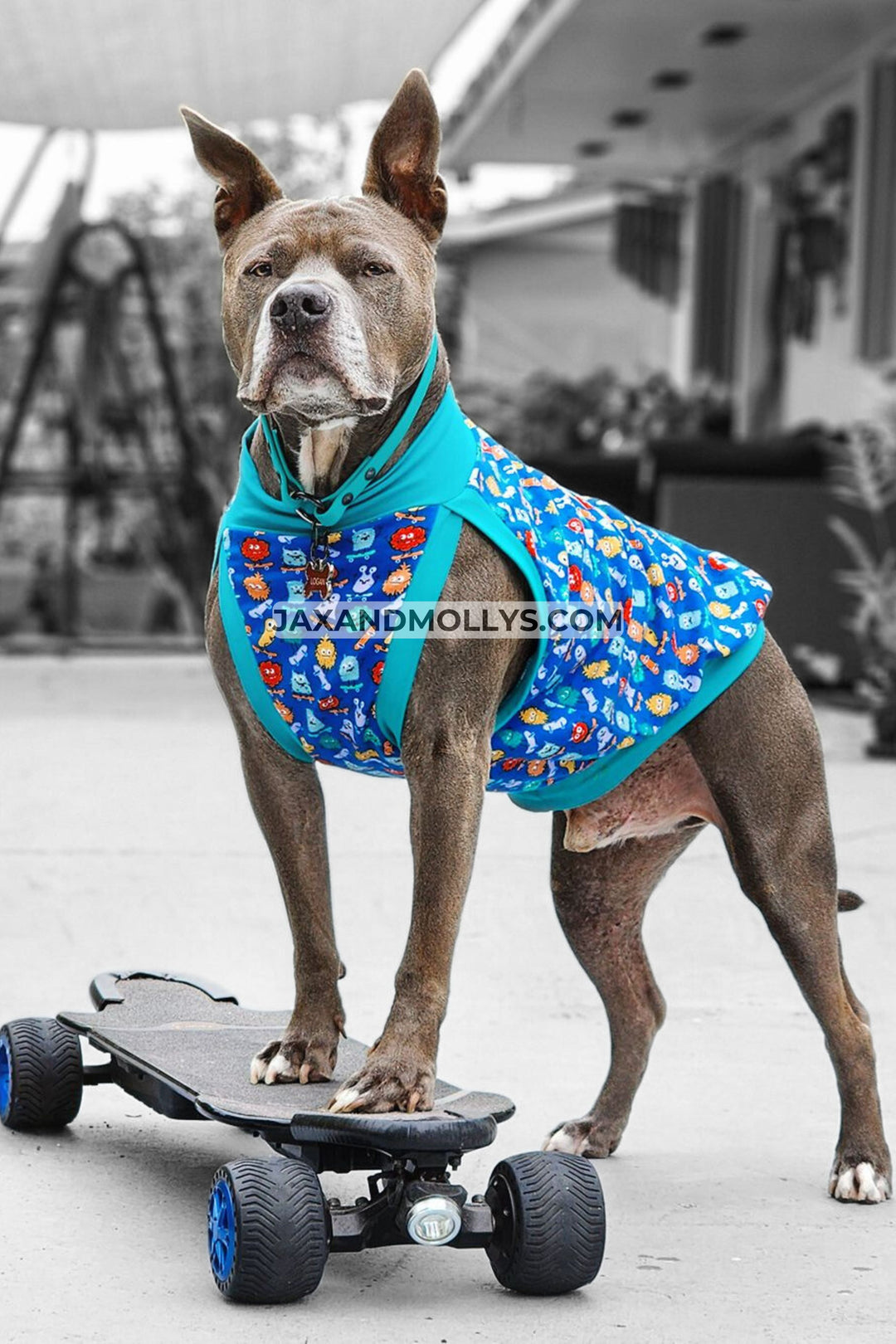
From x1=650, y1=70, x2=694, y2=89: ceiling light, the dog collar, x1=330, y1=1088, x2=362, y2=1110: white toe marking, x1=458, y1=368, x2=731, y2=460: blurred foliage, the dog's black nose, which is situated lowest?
x1=330, y1=1088, x2=362, y2=1110: white toe marking

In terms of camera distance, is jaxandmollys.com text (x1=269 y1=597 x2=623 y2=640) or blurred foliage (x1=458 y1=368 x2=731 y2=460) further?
blurred foliage (x1=458 y1=368 x2=731 y2=460)

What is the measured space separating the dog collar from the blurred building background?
478 cm

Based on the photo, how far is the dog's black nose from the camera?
2.41 meters

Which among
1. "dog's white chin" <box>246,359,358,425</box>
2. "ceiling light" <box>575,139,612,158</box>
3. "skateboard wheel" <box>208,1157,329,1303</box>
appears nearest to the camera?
"skateboard wheel" <box>208,1157,329,1303</box>

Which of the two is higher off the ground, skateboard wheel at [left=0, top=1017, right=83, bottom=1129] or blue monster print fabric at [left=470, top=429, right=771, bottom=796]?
blue monster print fabric at [left=470, top=429, right=771, bottom=796]

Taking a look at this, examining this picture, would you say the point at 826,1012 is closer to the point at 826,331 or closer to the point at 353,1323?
the point at 353,1323


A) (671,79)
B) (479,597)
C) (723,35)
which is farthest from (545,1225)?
(671,79)

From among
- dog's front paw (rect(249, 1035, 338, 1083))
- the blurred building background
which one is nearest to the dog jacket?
dog's front paw (rect(249, 1035, 338, 1083))

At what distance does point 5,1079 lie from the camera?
122 inches

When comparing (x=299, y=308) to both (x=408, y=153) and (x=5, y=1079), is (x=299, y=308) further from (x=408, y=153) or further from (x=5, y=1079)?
(x=5, y=1079)

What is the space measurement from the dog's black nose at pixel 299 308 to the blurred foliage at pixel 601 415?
9476mm

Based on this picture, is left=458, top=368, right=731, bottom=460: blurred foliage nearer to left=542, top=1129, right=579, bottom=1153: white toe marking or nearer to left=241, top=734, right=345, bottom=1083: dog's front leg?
left=542, top=1129, right=579, bottom=1153: white toe marking

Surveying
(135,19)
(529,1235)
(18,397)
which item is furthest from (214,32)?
(529,1235)

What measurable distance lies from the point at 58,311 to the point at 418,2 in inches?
142
